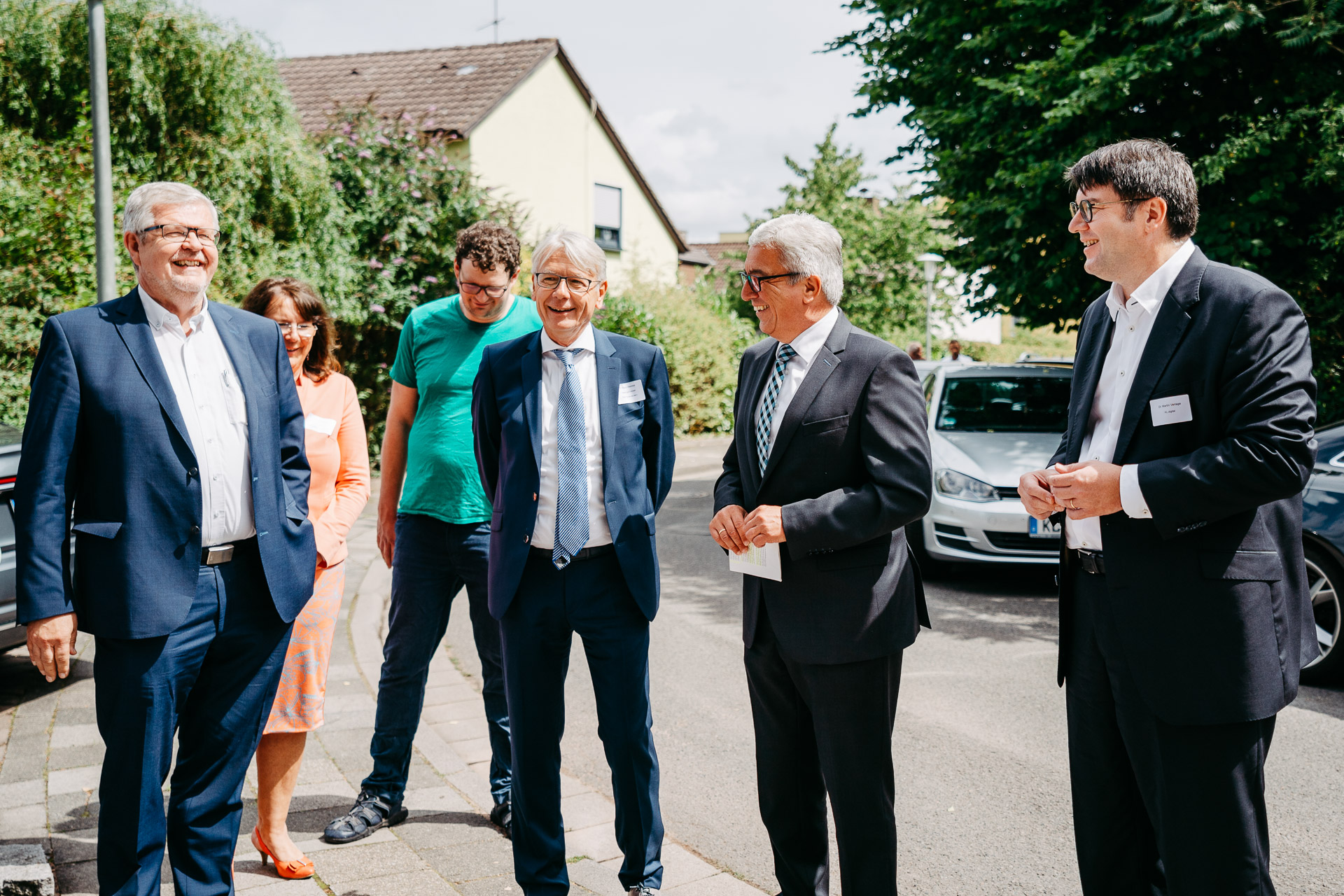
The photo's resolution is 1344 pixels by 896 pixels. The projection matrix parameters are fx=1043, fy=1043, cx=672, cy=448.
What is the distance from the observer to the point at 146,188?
2.84 metres

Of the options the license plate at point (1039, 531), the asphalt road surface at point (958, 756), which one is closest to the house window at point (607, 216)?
the license plate at point (1039, 531)

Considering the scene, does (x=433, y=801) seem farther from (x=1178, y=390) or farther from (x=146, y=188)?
(x=1178, y=390)

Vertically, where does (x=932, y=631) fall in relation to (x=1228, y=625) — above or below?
below

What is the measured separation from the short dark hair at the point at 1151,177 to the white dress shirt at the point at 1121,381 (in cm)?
9

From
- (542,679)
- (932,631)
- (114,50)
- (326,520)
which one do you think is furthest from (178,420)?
(114,50)

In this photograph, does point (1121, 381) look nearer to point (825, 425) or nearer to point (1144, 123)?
point (825, 425)

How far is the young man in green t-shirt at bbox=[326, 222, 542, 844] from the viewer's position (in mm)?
3883

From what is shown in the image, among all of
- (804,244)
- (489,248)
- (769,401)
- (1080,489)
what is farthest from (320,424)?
(1080,489)

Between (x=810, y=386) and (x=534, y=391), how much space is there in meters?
0.92

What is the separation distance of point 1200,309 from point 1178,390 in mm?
195

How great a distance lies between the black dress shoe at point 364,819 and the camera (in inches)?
146

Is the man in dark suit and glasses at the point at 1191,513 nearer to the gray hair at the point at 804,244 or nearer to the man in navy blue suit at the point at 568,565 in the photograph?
the gray hair at the point at 804,244

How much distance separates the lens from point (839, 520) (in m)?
2.71

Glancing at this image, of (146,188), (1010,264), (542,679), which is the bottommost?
(542,679)
